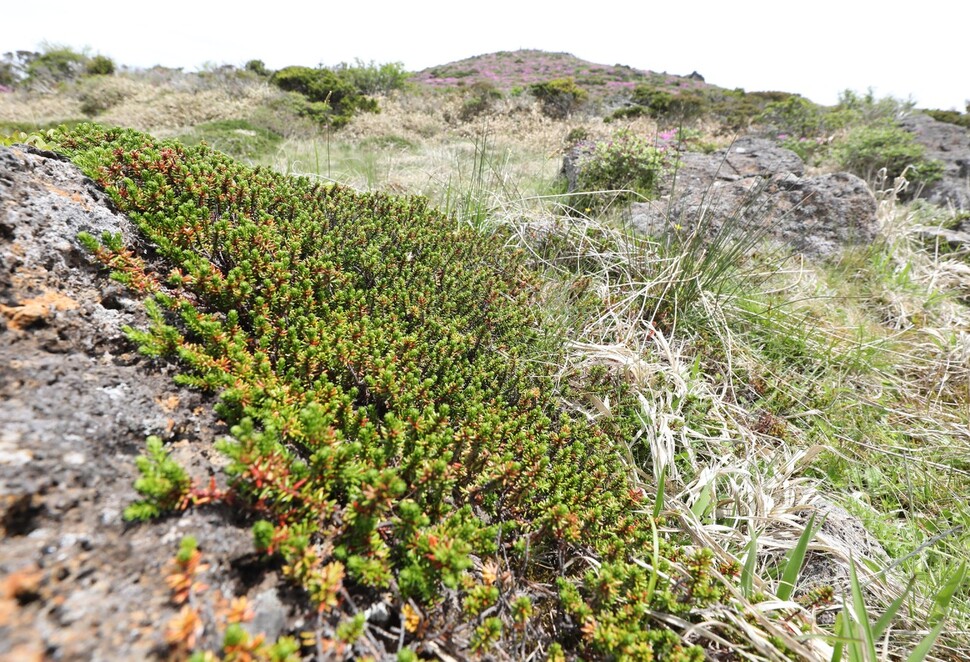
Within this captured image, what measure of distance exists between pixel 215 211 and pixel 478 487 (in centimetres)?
204

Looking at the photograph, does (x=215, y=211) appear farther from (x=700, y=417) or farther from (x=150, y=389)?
(x=700, y=417)

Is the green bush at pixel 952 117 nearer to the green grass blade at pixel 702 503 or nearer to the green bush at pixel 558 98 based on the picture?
the green bush at pixel 558 98

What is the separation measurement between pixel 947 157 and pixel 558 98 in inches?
615

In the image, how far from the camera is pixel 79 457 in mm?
1149

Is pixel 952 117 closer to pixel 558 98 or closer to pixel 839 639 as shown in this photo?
pixel 558 98

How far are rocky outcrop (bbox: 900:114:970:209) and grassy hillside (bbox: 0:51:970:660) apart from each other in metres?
6.88

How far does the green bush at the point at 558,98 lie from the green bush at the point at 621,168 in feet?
48.8

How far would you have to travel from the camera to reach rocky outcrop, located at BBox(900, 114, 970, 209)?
9266 millimetres

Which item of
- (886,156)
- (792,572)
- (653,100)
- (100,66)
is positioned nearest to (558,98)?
(653,100)

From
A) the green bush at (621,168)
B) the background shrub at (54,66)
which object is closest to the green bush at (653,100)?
the green bush at (621,168)

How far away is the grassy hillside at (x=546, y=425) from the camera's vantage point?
130 centimetres

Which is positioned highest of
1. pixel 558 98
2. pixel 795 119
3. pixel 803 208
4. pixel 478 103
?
pixel 558 98

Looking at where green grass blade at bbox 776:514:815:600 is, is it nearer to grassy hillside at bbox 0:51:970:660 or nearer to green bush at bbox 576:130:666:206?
grassy hillside at bbox 0:51:970:660

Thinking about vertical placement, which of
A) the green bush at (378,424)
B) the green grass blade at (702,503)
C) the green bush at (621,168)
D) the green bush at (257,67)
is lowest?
the green grass blade at (702,503)
